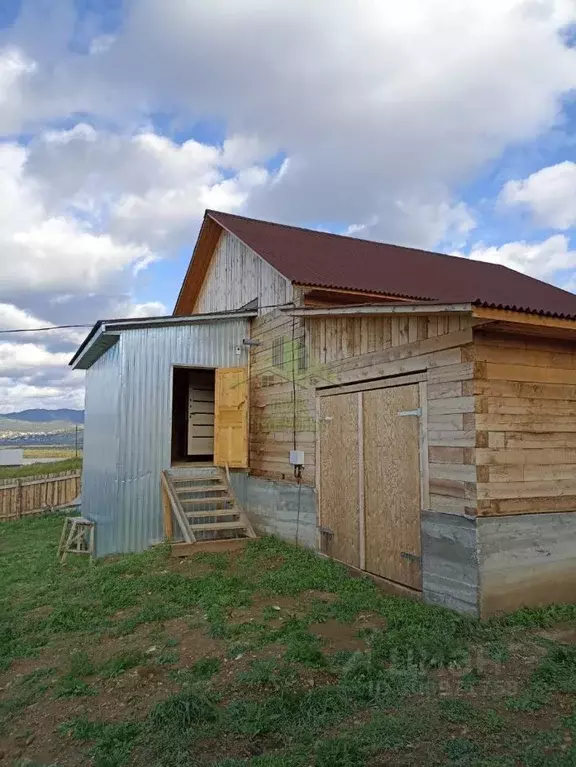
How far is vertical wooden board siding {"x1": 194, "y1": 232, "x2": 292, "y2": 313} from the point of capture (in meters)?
10.3

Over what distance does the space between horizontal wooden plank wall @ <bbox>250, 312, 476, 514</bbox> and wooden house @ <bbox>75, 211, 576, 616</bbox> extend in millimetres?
23

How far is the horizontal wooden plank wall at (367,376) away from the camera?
5.69 m

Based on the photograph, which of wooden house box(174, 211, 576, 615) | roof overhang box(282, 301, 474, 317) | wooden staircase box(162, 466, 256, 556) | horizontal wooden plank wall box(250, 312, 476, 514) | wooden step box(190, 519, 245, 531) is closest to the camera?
roof overhang box(282, 301, 474, 317)

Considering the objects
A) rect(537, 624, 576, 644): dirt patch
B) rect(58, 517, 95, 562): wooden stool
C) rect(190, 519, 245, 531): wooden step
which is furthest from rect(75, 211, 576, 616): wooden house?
rect(58, 517, 95, 562): wooden stool

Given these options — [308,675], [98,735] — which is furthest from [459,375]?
[98,735]

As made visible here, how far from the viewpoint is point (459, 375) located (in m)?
5.73

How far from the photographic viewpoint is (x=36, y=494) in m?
19.9

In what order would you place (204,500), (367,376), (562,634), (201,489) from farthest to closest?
(201,489), (204,500), (367,376), (562,634)

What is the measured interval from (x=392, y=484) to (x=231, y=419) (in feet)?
14.6

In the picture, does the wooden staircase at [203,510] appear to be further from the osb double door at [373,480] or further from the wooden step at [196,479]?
the osb double door at [373,480]

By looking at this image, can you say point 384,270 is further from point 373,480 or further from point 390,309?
point 373,480

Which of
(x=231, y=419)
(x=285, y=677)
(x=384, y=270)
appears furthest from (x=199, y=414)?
(x=285, y=677)

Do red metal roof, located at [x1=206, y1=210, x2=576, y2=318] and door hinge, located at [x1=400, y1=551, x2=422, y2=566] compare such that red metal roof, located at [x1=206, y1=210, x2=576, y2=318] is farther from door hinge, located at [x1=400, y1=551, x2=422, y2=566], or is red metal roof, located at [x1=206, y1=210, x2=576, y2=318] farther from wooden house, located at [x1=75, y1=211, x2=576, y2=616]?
door hinge, located at [x1=400, y1=551, x2=422, y2=566]

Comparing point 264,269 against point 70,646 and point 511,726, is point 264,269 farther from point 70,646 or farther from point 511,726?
point 511,726
